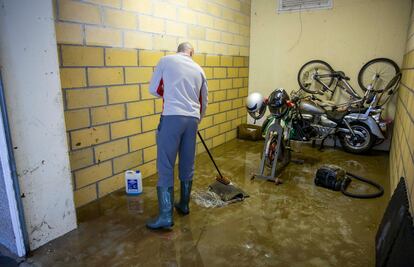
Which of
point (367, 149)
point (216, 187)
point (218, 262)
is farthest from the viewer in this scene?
point (367, 149)

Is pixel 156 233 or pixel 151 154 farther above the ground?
pixel 151 154

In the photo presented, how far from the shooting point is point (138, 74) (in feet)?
11.0

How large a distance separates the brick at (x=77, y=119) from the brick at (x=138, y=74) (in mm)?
650

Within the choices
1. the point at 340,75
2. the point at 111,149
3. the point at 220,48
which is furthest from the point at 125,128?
the point at 340,75

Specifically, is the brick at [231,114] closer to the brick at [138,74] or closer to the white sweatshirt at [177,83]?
the brick at [138,74]

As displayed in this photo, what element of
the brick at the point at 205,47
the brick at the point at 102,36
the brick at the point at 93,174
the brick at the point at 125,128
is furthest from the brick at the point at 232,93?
the brick at the point at 93,174

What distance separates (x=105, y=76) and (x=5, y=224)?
157cm

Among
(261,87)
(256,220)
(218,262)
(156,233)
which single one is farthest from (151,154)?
(261,87)

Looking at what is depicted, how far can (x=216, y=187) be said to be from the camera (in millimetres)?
3199

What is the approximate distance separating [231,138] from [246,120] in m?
0.71

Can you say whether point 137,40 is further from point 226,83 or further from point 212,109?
point 226,83

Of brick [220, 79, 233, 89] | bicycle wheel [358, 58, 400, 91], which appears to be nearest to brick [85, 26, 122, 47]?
brick [220, 79, 233, 89]

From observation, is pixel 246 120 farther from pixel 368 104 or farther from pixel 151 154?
pixel 151 154

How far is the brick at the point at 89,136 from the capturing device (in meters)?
2.74
